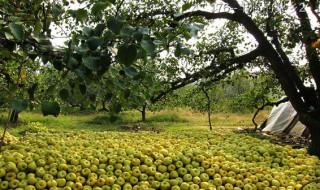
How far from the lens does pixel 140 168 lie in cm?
310

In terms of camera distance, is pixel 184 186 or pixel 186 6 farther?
pixel 184 186

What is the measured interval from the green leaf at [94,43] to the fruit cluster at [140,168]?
72.0 inches

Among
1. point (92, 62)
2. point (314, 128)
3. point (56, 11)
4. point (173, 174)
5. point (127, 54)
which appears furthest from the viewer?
point (314, 128)

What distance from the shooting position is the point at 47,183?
278 centimetres

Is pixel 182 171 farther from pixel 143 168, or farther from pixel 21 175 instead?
pixel 21 175

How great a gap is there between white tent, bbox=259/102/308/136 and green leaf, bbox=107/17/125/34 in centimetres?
1324

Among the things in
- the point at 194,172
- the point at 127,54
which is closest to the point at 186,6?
the point at 127,54

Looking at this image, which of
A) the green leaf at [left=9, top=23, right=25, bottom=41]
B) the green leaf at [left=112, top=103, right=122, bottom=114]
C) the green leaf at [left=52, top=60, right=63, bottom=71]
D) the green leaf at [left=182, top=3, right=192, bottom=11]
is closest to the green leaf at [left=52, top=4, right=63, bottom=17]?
the green leaf at [left=9, top=23, right=25, bottom=41]

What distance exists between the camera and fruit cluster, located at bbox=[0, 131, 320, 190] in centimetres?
287

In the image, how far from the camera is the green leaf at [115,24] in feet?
4.00

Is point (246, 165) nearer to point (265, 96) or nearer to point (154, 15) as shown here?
point (154, 15)

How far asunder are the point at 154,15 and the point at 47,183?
5035mm

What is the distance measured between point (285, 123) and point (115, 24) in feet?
49.9

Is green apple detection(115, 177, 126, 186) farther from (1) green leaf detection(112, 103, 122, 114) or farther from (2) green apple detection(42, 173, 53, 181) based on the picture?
(1) green leaf detection(112, 103, 122, 114)
